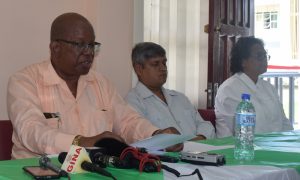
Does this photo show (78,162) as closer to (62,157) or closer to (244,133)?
(62,157)

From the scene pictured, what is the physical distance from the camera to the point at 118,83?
370cm

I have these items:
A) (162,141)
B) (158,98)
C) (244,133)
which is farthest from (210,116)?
(162,141)

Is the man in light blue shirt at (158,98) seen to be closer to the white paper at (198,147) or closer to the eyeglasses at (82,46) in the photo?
the eyeglasses at (82,46)

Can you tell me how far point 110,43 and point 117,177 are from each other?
2.42 metres

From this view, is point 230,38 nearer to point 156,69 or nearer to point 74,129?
point 156,69

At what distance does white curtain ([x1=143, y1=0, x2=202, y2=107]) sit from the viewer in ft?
13.0

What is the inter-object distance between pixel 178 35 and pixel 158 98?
4.35ft

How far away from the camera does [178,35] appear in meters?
4.13

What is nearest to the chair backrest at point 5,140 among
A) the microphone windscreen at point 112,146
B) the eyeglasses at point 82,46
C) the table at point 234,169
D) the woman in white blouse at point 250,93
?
the eyeglasses at point 82,46

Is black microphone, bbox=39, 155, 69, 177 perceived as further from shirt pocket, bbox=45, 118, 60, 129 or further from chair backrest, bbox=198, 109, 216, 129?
chair backrest, bbox=198, 109, 216, 129

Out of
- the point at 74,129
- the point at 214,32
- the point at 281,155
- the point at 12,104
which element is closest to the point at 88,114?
the point at 74,129

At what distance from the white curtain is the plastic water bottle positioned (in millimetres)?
2013

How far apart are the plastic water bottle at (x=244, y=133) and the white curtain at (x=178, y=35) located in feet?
6.61

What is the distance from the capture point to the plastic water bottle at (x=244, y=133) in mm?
1728
